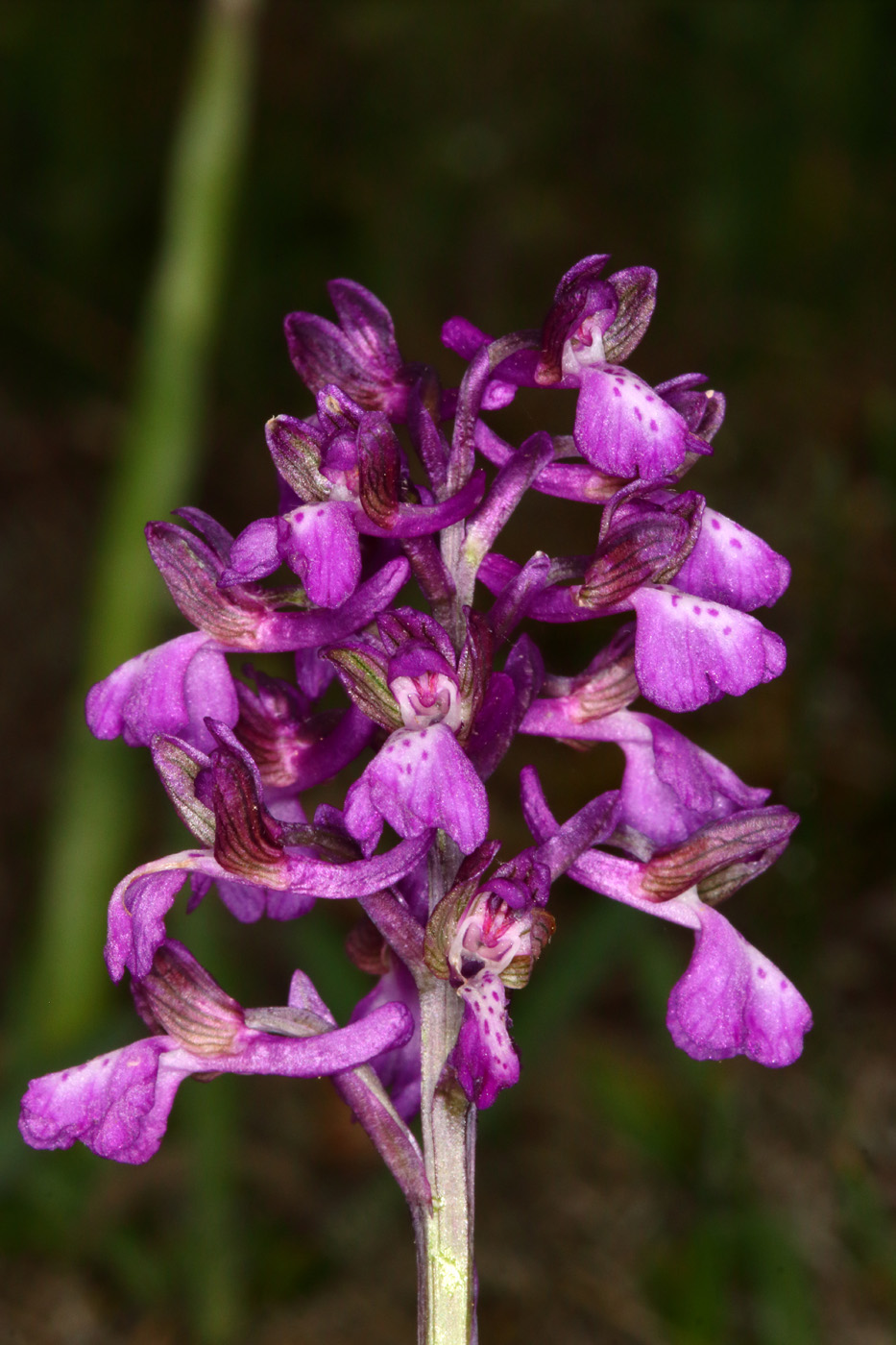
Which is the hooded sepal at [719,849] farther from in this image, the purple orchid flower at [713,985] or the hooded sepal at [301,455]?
the hooded sepal at [301,455]

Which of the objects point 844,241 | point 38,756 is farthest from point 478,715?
point 844,241

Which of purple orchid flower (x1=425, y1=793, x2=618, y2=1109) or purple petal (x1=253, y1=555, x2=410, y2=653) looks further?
purple petal (x1=253, y1=555, x2=410, y2=653)

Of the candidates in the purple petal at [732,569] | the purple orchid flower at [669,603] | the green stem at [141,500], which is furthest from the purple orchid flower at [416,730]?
the green stem at [141,500]

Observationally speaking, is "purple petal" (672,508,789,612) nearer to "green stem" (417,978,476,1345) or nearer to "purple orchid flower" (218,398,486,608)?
"purple orchid flower" (218,398,486,608)

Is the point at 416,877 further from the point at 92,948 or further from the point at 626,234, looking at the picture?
the point at 626,234

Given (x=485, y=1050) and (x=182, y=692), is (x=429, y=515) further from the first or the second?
(x=485, y=1050)

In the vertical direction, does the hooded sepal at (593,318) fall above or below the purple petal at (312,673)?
above

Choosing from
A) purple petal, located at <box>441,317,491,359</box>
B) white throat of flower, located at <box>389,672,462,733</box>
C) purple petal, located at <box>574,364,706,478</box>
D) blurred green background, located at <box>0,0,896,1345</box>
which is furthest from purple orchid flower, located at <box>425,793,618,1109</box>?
blurred green background, located at <box>0,0,896,1345</box>
